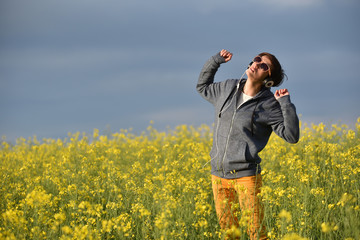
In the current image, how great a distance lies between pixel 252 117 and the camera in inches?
127

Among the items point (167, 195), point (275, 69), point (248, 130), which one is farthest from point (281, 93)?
point (167, 195)

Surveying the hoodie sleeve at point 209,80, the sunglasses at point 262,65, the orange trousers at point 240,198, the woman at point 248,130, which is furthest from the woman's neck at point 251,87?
the orange trousers at point 240,198

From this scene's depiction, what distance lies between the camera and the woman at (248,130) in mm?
3176

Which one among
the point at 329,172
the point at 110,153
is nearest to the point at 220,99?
the point at 329,172

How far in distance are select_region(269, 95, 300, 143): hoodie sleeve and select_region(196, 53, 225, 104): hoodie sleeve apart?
0.65m

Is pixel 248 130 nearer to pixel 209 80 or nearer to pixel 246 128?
pixel 246 128

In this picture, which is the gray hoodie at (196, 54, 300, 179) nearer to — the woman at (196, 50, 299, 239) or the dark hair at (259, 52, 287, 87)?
the woman at (196, 50, 299, 239)

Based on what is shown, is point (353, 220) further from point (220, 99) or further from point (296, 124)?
point (220, 99)

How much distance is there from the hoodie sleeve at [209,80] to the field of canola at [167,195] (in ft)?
2.94

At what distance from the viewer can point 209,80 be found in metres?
3.70

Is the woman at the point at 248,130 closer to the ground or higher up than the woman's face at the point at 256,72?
closer to the ground

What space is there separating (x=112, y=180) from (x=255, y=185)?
2.03m

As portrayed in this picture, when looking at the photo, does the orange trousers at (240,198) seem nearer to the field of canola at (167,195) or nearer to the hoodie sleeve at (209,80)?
the field of canola at (167,195)

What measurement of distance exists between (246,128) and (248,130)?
3cm
